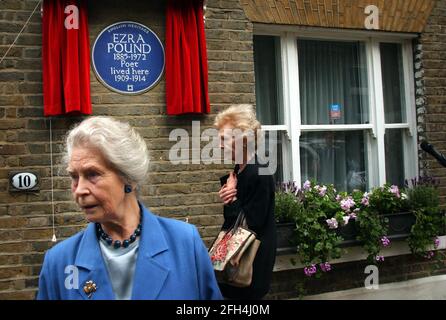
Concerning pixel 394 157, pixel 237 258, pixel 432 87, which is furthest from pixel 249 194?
pixel 432 87

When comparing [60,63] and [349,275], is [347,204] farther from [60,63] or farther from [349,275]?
[60,63]

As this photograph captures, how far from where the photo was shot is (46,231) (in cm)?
378

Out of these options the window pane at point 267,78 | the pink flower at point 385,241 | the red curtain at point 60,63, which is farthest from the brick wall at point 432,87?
the red curtain at point 60,63

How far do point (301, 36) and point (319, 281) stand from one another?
2464mm

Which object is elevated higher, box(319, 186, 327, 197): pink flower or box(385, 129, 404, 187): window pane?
box(385, 129, 404, 187): window pane

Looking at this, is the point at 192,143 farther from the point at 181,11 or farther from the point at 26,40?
the point at 26,40

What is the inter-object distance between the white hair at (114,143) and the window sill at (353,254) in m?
2.67

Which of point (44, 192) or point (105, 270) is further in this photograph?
point (44, 192)

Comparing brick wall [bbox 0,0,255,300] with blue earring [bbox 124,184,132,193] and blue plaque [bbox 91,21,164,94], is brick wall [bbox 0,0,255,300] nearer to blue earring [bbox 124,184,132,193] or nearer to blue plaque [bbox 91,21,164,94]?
blue plaque [bbox 91,21,164,94]

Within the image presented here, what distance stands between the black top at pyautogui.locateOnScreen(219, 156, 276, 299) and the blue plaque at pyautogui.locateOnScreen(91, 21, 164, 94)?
5.47 ft

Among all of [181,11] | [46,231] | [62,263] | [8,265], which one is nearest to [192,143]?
[181,11]

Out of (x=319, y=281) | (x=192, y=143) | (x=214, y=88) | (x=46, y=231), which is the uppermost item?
(x=214, y=88)

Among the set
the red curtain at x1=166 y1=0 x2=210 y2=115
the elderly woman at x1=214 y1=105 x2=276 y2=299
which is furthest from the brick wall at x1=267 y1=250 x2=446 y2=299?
the red curtain at x1=166 y1=0 x2=210 y2=115

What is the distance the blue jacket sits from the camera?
1669 millimetres
